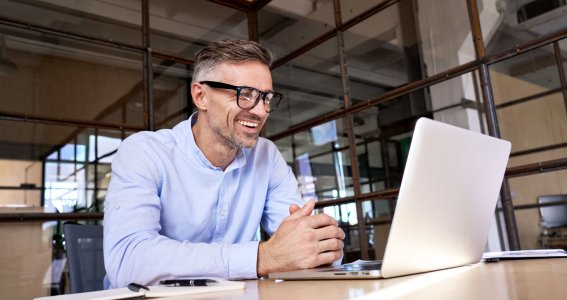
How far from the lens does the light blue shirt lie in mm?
824

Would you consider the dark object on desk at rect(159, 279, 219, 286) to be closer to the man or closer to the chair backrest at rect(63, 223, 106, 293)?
the man

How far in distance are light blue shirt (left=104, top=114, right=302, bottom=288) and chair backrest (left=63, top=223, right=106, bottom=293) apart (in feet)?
0.80

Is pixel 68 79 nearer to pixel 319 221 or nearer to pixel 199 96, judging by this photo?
pixel 199 96

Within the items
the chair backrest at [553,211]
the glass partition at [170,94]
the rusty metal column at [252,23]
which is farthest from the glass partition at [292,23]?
the chair backrest at [553,211]

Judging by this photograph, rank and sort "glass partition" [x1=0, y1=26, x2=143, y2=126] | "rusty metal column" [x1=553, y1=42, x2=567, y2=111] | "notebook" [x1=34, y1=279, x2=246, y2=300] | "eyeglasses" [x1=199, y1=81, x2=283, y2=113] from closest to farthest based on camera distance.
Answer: "notebook" [x1=34, y1=279, x2=246, y2=300], "eyeglasses" [x1=199, y1=81, x2=283, y2=113], "rusty metal column" [x1=553, y1=42, x2=567, y2=111], "glass partition" [x1=0, y1=26, x2=143, y2=126]

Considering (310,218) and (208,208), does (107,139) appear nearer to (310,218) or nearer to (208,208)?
(208,208)

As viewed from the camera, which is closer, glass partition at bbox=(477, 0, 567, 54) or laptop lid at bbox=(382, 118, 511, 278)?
laptop lid at bbox=(382, 118, 511, 278)

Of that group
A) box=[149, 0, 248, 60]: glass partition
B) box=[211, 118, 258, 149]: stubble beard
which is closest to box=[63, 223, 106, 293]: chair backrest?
box=[211, 118, 258, 149]: stubble beard

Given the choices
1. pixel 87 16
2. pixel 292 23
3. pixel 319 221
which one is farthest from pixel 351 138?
pixel 319 221

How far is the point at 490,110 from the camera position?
2070mm

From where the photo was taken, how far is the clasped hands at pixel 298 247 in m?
0.81

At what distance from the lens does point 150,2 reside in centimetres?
300

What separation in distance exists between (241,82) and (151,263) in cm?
59

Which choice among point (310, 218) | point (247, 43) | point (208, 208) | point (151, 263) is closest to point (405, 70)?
point (247, 43)
